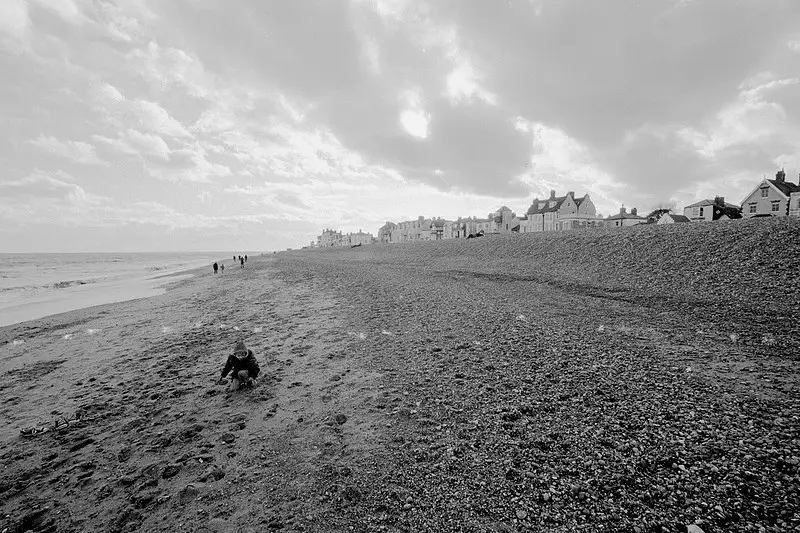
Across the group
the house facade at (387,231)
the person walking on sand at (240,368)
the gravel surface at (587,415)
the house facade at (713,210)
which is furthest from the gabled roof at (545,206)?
the house facade at (387,231)

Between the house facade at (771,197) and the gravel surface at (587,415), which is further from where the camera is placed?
the house facade at (771,197)

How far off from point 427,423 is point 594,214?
252 feet

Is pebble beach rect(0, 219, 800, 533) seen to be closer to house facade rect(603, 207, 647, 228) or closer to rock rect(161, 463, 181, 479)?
rock rect(161, 463, 181, 479)

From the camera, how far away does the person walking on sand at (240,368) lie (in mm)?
A: 7457

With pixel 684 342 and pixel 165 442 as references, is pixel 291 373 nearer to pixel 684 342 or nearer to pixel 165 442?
pixel 165 442

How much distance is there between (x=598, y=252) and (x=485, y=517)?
82.5ft

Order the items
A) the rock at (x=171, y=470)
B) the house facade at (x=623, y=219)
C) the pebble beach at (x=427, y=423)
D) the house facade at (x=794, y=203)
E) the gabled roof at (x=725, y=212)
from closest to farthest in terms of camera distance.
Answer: the pebble beach at (x=427, y=423), the rock at (x=171, y=470), the house facade at (x=794, y=203), the gabled roof at (x=725, y=212), the house facade at (x=623, y=219)

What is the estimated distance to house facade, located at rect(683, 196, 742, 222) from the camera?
49.3 m

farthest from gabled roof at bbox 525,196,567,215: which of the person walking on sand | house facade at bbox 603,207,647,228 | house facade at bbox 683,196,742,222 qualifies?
the person walking on sand

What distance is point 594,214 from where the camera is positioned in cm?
6931

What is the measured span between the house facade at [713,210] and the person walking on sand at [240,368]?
208 ft

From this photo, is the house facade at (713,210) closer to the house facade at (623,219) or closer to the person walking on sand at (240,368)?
the house facade at (623,219)

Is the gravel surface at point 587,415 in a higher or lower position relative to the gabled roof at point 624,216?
lower

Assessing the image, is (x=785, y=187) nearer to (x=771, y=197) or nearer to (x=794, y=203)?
(x=771, y=197)
